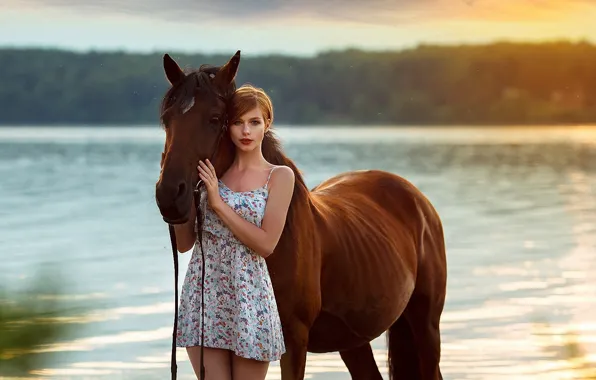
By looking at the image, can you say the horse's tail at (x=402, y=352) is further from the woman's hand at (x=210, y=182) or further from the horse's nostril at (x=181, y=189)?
the horse's nostril at (x=181, y=189)

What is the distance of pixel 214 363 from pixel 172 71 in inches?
38.6

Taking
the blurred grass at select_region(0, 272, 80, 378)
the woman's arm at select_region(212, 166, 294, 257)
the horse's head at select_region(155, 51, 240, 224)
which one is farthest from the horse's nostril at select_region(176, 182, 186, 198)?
the blurred grass at select_region(0, 272, 80, 378)

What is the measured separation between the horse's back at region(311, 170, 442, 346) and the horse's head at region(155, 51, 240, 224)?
815 millimetres

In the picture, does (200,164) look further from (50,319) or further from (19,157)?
(19,157)

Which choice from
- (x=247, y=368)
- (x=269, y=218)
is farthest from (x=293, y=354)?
(x=269, y=218)

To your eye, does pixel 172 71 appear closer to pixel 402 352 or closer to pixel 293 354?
pixel 293 354

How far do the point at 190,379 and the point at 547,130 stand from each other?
2866 inches

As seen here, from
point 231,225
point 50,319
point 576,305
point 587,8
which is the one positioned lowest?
point 576,305

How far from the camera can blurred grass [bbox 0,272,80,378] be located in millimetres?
3725

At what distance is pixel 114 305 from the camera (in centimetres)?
1161

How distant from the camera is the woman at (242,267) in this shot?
152 inches

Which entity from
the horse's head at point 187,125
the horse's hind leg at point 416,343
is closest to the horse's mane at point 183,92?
the horse's head at point 187,125

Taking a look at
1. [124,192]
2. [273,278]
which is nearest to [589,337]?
[273,278]

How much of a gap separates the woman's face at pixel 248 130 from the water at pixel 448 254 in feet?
2.41
